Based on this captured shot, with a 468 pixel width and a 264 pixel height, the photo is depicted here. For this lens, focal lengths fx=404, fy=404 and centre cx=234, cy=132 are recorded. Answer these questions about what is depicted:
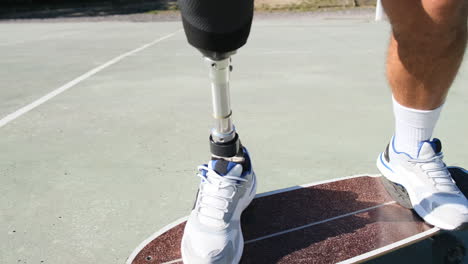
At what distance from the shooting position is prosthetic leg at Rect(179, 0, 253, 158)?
1.04 metres

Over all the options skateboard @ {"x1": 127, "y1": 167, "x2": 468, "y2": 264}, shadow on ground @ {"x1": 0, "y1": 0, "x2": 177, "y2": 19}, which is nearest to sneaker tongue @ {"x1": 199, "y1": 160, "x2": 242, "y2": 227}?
skateboard @ {"x1": 127, "y1": 167, "x2": 468, "y2": 264}

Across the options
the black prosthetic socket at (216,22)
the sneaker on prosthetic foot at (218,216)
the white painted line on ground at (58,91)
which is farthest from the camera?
the white painted line on ground at (58,91)

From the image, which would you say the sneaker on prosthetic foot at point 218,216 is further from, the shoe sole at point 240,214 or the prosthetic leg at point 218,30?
the prosthetic leg at point 218,30

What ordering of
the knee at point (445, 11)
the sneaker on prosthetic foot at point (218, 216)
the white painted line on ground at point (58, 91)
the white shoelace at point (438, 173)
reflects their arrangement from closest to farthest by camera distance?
1. the sneaker on prosthetic foot at point (218, 216)
2. the knee at point (445, 11)
3. the white shoelace at point (438, 173)
4. the white painted line on ground at point (58, 91)

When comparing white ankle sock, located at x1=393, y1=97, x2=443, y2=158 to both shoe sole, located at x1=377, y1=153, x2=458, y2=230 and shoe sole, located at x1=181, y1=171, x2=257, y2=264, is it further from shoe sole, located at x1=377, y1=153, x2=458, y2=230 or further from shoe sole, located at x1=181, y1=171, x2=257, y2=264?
shoe sole, located at x1=181, y1=171, x2=257, y2=264

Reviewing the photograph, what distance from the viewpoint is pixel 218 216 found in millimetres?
1261

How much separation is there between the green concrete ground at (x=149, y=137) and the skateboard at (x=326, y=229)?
0.29 feet

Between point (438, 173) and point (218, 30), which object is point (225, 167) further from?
point (438, 173)

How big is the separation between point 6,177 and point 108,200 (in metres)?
0.59

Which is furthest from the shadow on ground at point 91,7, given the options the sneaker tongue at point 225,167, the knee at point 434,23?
the sneaker tongue at point 225,167

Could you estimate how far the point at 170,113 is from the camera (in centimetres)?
274

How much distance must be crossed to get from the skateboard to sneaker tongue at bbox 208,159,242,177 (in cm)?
22

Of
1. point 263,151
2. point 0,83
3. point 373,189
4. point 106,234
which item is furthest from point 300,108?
point 0,83

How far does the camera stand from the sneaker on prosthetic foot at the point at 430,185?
4.36 feet
